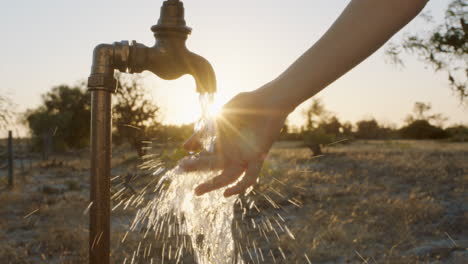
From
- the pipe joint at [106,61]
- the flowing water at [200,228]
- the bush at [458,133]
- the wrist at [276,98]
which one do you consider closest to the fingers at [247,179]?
the wrist at [276,98]

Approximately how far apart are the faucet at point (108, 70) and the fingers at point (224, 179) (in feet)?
2.43

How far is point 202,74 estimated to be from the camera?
2092 millimetres

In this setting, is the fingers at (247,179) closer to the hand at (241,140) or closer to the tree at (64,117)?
the hand at (241,140)

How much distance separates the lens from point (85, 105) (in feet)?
109

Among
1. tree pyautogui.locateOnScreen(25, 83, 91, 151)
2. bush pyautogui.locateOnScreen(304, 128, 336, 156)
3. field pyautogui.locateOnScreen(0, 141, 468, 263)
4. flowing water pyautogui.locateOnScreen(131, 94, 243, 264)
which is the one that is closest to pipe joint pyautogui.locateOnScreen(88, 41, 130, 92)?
field pyautogui.locateOnScreen(0, 141, 468, 263)

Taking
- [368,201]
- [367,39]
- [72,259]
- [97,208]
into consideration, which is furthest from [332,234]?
[367,39]

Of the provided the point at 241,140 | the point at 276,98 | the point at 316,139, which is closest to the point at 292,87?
the point at 276,98

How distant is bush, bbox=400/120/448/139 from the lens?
38688 mm

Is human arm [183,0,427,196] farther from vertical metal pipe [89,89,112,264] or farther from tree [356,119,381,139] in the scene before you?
tree [356,119,381,139]

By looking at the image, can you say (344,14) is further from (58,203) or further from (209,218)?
(58,203)

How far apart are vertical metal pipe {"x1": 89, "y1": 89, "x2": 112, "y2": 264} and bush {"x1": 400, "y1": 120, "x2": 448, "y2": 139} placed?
132 feet

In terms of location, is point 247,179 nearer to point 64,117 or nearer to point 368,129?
point 64,117

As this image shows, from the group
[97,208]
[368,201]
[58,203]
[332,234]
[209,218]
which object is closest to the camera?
[97,208]

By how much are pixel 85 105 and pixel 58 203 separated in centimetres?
2785
